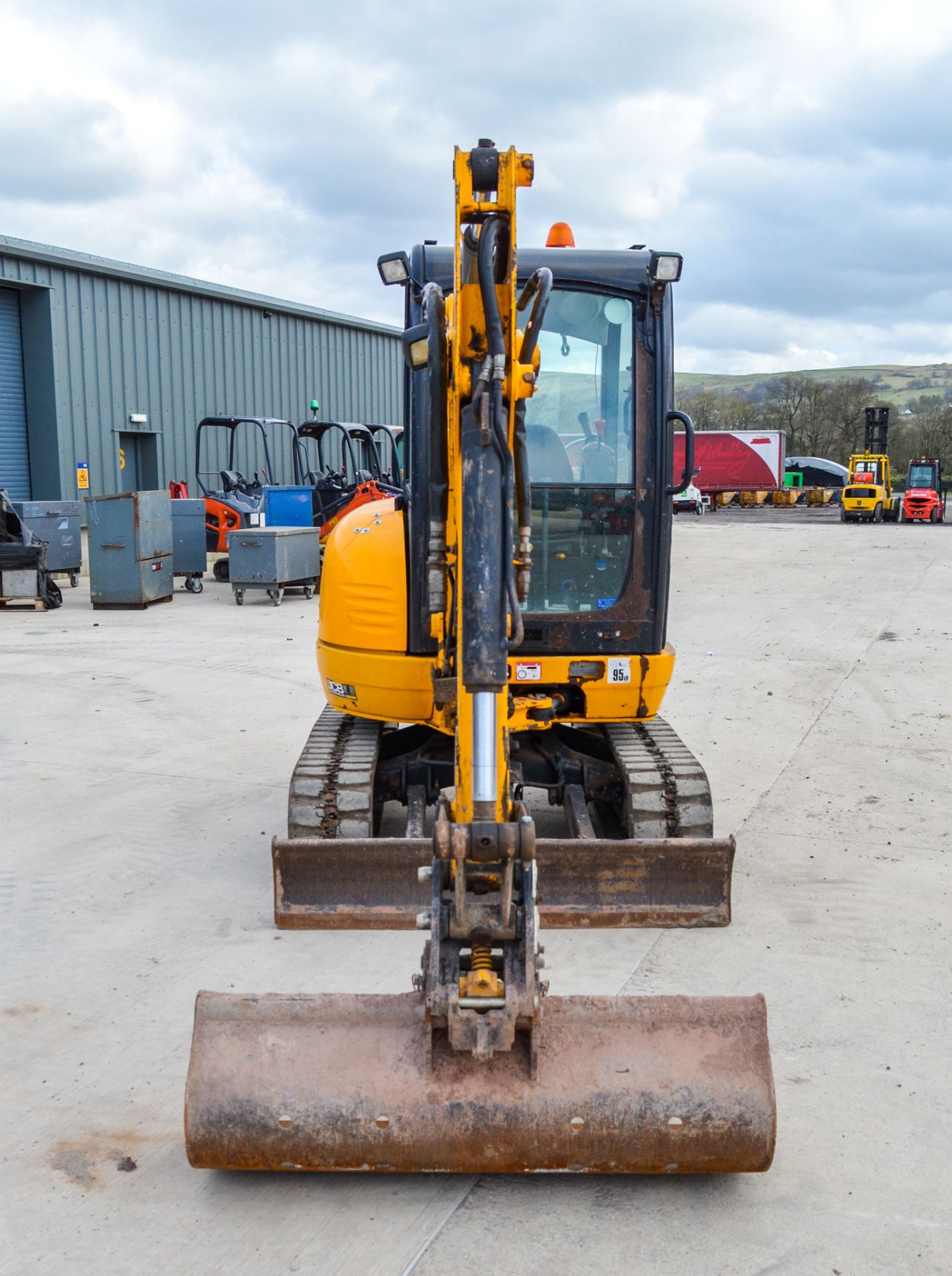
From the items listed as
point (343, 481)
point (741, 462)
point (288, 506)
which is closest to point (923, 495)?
point (741, 462)

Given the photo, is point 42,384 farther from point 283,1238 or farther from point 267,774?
point 283,1238

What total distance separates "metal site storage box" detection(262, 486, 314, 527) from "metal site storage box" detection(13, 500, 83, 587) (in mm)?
2931

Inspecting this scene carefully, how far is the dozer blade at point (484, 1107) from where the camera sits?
3.24 meters

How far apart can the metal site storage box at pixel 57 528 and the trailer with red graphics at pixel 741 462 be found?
36.3 m

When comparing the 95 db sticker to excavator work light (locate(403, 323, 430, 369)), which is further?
the 95 db sticker

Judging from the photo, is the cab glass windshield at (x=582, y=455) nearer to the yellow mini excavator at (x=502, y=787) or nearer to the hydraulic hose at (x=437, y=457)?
the yellow mini excavator at (x=502, y=787)

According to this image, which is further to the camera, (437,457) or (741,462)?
(741,462)

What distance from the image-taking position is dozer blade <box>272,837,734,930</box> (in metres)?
4.98

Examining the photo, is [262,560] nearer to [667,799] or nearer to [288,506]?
[288,506]

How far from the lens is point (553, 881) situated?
16.5 ft

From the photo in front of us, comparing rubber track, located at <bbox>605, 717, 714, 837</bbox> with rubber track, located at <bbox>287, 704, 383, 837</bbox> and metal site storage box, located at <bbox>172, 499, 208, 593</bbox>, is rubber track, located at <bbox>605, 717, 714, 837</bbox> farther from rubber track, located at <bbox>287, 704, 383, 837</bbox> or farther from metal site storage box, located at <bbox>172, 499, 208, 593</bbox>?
metal site storage box, located at <bbox>172, 499, 208, 593</bbox>

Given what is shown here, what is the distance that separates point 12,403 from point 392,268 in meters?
22.6

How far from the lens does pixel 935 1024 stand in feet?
14.1

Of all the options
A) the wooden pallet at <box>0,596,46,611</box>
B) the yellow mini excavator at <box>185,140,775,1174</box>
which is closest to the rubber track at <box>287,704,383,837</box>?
the yellow mini excavator at <box>185,140,775,1174</box>
